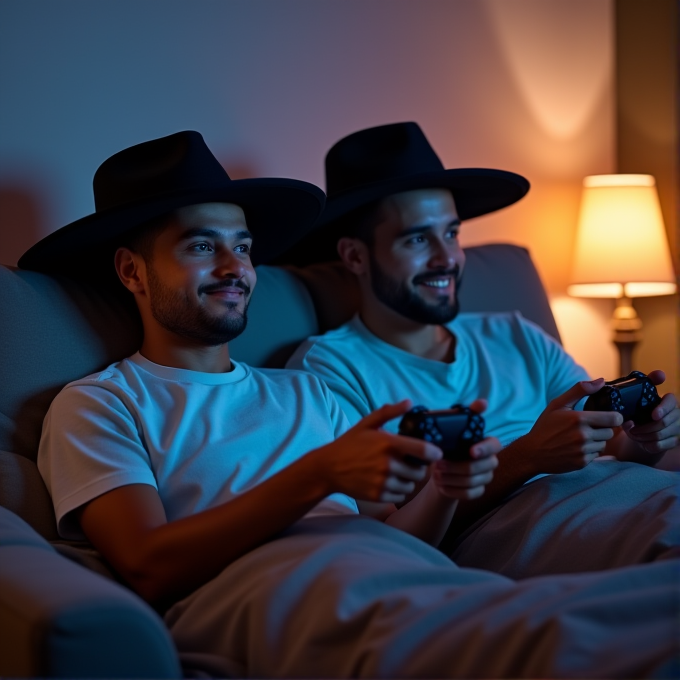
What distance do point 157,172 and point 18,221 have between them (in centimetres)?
49

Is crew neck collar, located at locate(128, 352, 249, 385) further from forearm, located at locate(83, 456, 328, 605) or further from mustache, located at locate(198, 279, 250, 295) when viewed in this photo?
forearm, located at locate(83, 456, 328, 605)

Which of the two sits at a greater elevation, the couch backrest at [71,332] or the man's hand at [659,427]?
the couch backrest at [71,332]

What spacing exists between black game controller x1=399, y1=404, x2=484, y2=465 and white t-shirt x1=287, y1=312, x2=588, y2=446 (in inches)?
24.1

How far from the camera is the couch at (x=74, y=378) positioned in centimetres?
99

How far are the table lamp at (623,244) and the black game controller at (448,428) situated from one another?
1.80 metres

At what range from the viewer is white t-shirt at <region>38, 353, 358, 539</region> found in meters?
1.43

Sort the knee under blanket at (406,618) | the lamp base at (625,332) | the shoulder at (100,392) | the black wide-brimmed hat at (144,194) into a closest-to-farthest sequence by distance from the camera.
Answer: the knee under blanket at (406,618), the shoulder at (100,392), the black wide-brimmed hat at (144,194), the lamp base at (625,332)

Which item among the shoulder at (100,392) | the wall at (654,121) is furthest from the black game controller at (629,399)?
the wall at (654,121)

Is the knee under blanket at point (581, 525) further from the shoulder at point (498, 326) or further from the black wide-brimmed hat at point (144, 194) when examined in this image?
the black wide-brimmed hat at point (144, 194)

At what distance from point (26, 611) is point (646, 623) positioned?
2.22ft

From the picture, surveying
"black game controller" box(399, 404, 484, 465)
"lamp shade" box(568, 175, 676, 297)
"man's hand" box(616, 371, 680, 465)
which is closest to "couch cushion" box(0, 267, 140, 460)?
"black game controller" box(399, 404, 484, 465)

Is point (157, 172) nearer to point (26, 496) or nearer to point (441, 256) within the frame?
point (26, 496)

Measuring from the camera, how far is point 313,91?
2.56 metres

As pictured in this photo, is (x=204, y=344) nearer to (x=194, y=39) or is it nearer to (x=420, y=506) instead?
(x=420, y=506)
